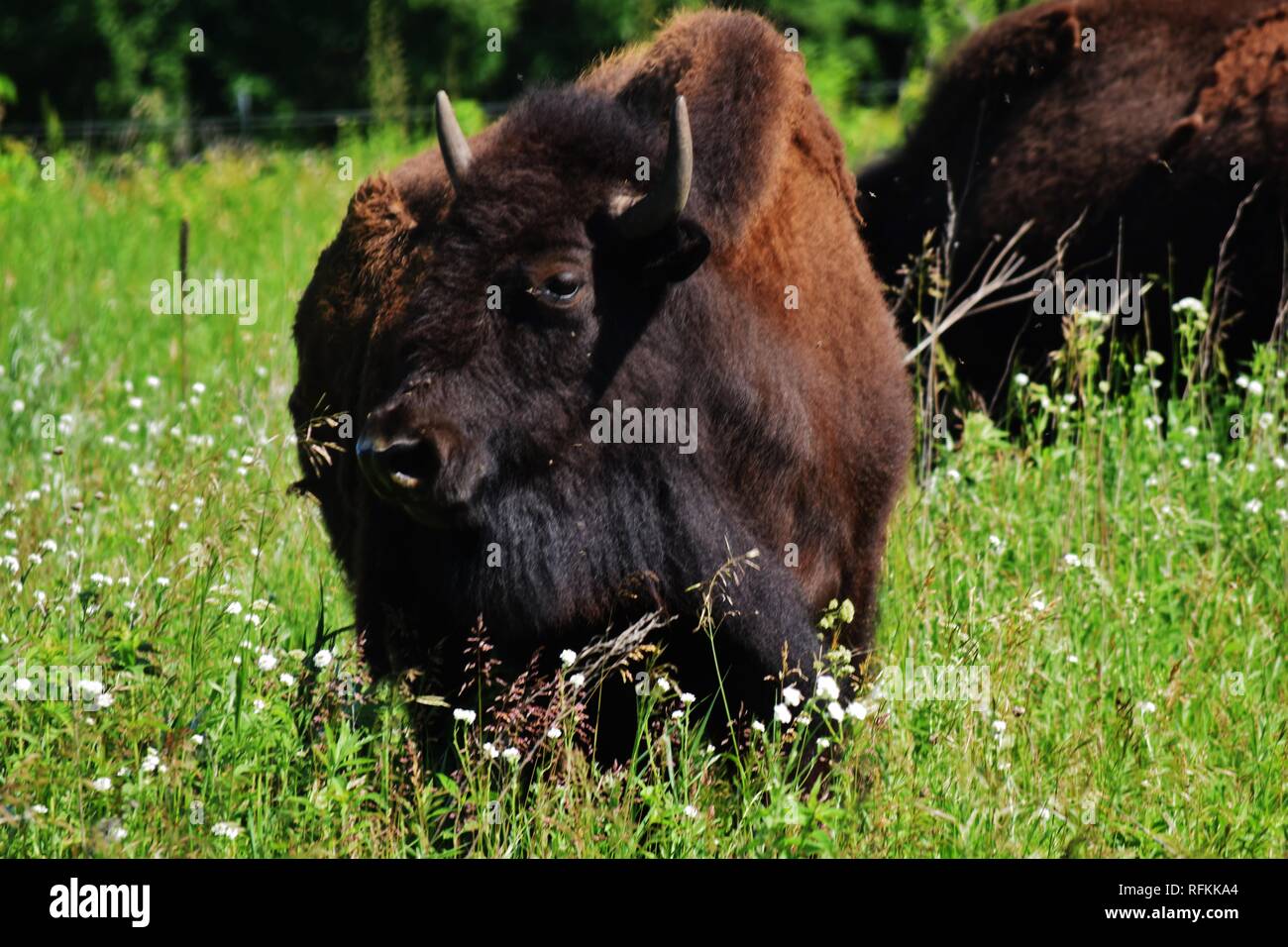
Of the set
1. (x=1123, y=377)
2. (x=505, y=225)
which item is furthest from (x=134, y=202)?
(x=505, y=225)

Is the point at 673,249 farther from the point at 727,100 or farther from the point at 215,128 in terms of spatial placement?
the point at 215,128

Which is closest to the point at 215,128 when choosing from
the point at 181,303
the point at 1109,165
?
the point at 181,303

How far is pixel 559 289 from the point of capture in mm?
4152

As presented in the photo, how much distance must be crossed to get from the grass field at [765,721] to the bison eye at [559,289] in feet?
3.28

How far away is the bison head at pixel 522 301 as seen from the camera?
4.03m

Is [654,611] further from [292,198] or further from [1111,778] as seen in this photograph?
[292,198]

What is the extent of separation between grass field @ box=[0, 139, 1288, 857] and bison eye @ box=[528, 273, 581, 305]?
1001mm

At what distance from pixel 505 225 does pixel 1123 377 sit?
160 inches

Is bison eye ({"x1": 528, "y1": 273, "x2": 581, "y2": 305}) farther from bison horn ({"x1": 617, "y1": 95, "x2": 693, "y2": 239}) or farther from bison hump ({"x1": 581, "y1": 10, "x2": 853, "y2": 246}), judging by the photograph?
bison hump ({"x1": 581, "y1": 10, "x2": 853, "y2": 246})

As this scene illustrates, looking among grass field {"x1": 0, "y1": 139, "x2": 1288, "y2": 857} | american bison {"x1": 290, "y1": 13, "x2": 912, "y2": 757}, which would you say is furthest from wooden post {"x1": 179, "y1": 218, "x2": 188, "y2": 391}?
american bison {"x1": 290, "y1": 13, "x2": 912, "y2": 757}

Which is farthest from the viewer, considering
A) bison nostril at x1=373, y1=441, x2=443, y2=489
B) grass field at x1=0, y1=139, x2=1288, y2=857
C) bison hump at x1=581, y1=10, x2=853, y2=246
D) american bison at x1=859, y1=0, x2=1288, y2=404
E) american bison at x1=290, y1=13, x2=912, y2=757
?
american bison at x1=859, y1=0, x2=1288, y2=404

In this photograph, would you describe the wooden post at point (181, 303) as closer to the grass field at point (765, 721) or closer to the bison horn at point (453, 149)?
the grass field at point (765, 721)

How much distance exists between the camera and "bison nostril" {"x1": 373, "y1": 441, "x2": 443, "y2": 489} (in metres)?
3.97
